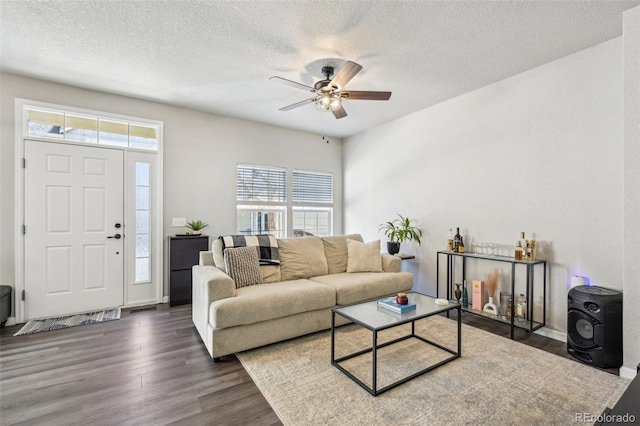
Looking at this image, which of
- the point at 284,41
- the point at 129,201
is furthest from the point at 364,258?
the point at 129,201

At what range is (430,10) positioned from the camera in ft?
7.43

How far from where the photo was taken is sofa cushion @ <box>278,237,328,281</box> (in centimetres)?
353

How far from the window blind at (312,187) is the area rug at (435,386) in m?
3.19

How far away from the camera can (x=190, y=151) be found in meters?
4.47

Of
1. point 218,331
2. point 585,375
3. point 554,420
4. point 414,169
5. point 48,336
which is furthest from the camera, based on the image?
point 414,169

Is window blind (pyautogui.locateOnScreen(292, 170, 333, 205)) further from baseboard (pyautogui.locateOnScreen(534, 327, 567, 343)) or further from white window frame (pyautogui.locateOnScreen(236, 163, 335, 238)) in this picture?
baseboard (pyautogui.locateOnScreen(534, 327, 567, 343))

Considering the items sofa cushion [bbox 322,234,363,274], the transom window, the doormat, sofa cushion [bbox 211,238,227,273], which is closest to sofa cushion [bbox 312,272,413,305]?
sofa cushion [bbox 322,234,363,274]

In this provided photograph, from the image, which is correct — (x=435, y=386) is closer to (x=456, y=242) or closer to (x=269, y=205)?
(x=456, y=242)

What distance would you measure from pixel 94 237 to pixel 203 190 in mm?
1510

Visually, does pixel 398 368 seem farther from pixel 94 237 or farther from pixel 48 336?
pixel 94 237

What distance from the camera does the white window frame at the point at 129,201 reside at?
335 centimetres

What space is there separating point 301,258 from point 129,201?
8.29 feet

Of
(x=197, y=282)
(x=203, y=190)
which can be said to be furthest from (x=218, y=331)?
(x=203, y=190)

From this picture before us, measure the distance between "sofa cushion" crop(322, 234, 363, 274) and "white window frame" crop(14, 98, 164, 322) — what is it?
2393mm
